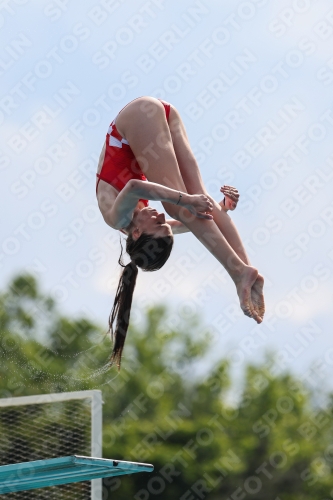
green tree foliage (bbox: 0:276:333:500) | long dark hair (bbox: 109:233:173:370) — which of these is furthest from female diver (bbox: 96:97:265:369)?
green tree foliage (bbox: 0:276:333:500)

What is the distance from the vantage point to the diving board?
4242mm

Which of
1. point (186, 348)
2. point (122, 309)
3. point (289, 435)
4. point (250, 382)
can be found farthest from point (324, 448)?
point (122, 309)

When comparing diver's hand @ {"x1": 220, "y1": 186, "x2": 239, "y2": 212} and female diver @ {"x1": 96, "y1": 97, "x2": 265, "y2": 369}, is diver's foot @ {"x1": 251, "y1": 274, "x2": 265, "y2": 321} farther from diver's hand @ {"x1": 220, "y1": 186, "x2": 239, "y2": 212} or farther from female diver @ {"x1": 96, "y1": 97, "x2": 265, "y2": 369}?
diver's hand @ {"x1": 220, "y1": 186, "x2": 239, "y2": 212}

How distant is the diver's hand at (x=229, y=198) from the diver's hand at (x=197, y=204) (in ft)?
1.90

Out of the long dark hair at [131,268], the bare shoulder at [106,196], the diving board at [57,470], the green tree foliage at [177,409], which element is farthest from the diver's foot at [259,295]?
the green tree foliage at [177,409]

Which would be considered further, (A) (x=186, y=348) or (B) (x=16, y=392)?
(A) (x=186, y=348)

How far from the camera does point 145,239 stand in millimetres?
4684

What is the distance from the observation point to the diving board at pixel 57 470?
424cm

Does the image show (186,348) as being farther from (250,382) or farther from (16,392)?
(16,392)

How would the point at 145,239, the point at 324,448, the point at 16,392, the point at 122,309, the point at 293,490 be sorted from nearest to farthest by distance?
1. the point at 145,239
2. the point at 122,309
3. the point at 16,392
4. the point at 293,490
5. the point at 324,448

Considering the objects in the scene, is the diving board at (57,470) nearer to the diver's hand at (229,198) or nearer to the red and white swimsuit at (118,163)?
the red and white swimsuit at (118,163)

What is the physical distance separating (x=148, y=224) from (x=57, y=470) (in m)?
Answer: 1.52

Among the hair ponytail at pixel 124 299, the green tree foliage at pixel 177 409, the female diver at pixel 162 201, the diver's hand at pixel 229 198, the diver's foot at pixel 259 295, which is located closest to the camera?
the female diver at pixel 162 201

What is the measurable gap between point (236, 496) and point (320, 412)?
449cm
